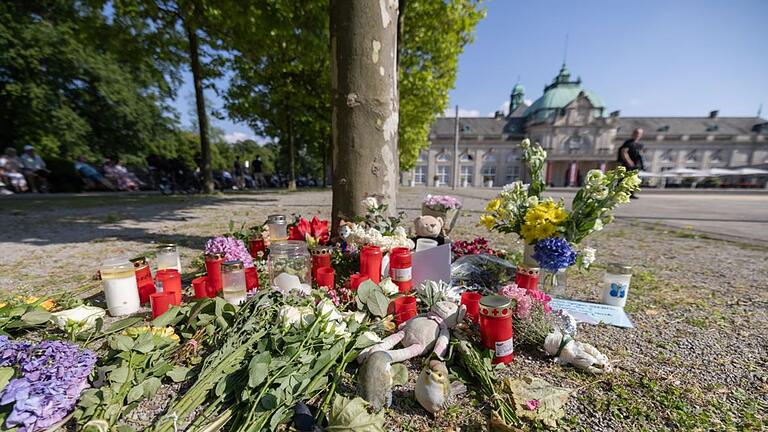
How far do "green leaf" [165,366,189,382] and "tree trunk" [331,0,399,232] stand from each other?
1.87 m

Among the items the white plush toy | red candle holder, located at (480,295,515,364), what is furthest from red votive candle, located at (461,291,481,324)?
the white plush toy

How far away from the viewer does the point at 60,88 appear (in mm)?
16359

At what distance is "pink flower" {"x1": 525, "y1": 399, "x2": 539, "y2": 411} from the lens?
117cm

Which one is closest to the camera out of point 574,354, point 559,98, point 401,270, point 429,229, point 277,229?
point 574,354

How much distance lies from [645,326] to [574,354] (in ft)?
2.90

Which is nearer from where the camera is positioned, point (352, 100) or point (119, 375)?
point (119, 375)

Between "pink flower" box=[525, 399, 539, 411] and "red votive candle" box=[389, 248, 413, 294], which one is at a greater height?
"red votive candle" box=[389, 248, 413, 294]

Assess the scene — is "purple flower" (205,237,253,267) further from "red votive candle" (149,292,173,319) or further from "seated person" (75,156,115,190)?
"seated person" (75,156,115,190)

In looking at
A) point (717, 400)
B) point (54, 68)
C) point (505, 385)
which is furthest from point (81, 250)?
point (54, 68)

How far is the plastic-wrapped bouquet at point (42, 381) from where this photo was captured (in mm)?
1025

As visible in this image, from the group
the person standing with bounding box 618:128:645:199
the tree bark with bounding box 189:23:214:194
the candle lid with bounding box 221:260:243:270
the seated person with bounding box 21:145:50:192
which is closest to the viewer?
the candle lid with bounding box 221:260:243:270

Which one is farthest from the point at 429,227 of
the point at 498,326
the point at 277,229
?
the point at 277,229

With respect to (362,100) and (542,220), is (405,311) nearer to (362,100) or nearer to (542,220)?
(542,220)

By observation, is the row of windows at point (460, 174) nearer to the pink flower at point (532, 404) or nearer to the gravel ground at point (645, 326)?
the gravel ground at point (645, 326)
